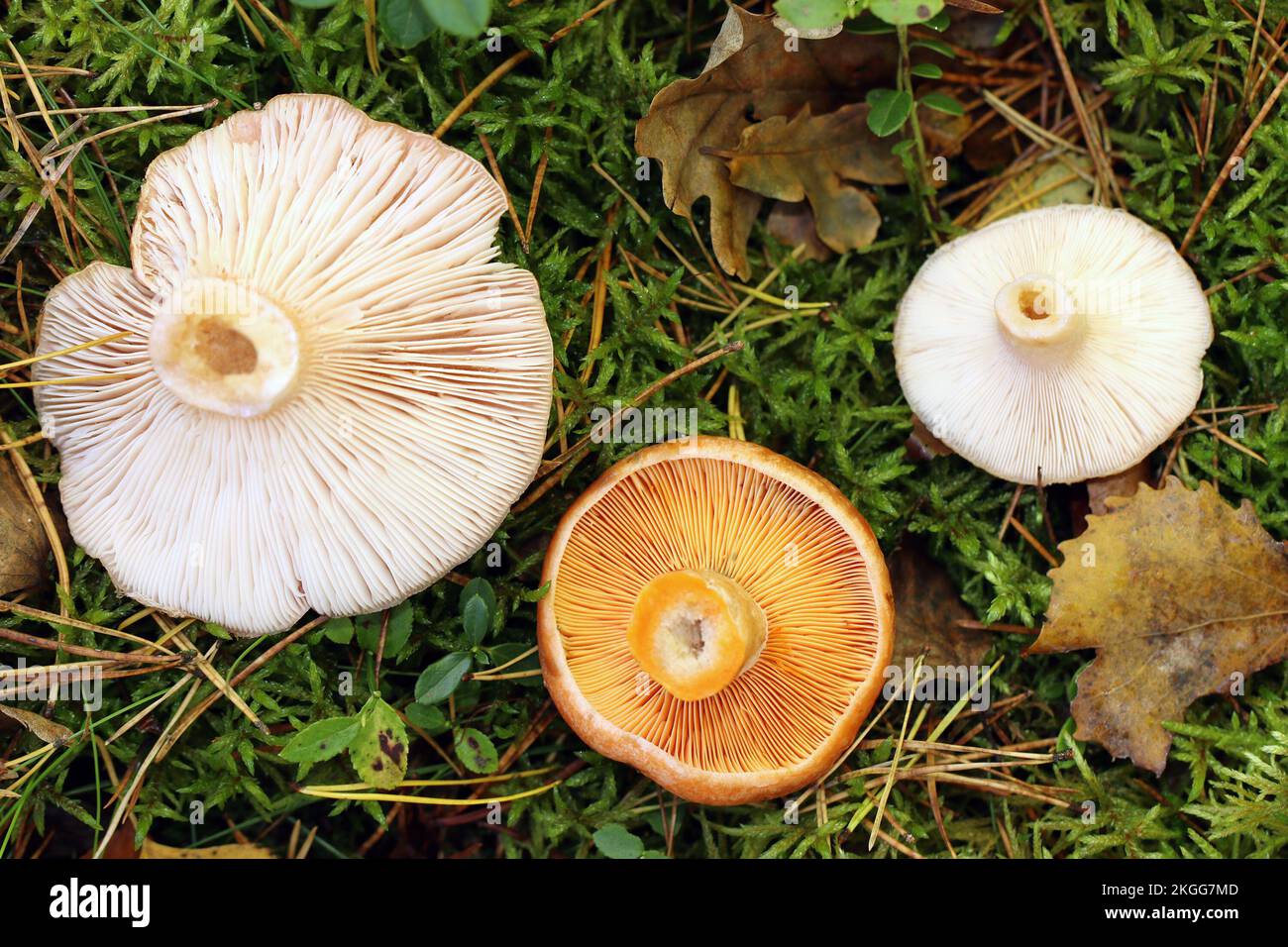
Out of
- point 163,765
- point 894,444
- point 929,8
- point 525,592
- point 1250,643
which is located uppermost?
point 929,8

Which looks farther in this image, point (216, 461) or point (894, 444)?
point (894, 444)

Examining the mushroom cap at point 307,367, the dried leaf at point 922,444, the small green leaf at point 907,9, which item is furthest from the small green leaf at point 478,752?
A: the small green leaf at point 907,9

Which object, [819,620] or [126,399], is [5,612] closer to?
[126,399]

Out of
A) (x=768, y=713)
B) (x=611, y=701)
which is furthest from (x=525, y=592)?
(x=768, y=713)

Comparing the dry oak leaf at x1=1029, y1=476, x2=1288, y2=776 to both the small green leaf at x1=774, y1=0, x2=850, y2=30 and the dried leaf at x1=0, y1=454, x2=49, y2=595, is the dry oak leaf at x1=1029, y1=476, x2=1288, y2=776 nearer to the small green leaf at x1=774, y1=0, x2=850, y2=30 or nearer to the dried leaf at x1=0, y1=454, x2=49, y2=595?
the small green leaf at x1=774, y1=0, x2=850, y2=30

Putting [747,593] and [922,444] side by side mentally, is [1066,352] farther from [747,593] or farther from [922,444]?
[747,593]

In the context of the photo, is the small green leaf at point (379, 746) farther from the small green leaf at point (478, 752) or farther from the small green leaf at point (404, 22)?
the small green leaf at point (404, 22)

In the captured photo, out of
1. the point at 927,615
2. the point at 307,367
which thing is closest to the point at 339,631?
the point at 307,367

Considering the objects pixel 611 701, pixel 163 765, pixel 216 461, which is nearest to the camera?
pixel 216 461
